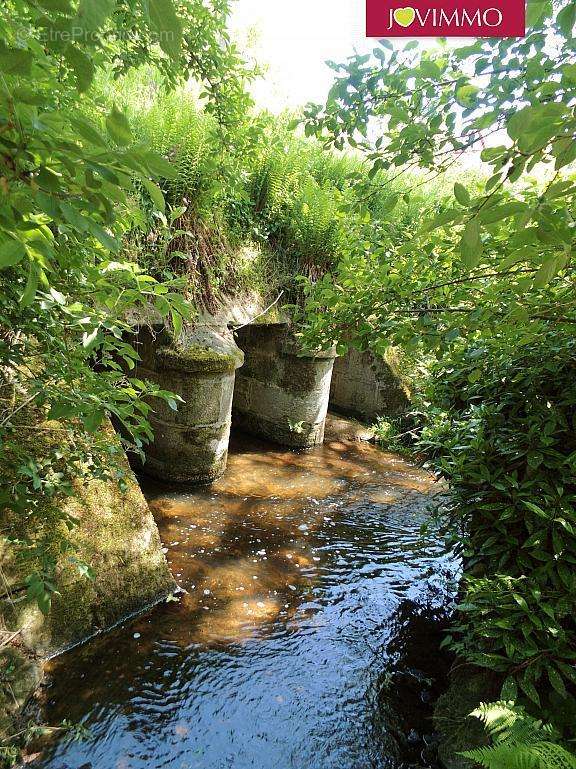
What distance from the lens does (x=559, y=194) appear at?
2.45 ft

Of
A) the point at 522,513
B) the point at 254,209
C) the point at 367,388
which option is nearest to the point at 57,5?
the point at 522,513

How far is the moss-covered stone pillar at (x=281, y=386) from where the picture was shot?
22.5 feet

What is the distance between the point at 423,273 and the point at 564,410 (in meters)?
1.05

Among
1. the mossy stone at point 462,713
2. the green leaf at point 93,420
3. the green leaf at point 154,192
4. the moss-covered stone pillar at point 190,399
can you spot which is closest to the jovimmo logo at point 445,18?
the green leaf at point 154,192

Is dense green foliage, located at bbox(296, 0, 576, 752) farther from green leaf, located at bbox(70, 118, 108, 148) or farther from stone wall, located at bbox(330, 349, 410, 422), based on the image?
stone wall, located at bbox(330, 349, 410, 422)

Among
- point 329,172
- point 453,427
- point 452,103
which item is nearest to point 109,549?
point 453,427

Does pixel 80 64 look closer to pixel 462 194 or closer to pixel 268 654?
pixel 462 194

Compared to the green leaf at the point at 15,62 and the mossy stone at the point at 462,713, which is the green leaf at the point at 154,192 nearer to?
the green leaf at the point at 15,62

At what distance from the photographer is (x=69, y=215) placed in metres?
Answer: 0.68

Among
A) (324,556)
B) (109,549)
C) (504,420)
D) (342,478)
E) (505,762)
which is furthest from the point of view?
(342,478)

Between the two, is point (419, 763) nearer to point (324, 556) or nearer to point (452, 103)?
point (324, 556)

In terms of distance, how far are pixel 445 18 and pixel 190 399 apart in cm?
446

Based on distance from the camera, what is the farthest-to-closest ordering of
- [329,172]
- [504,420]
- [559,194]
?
[329,172] → [504,420] → [559,194]

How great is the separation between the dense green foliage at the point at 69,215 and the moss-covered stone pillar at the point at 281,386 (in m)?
4.10
